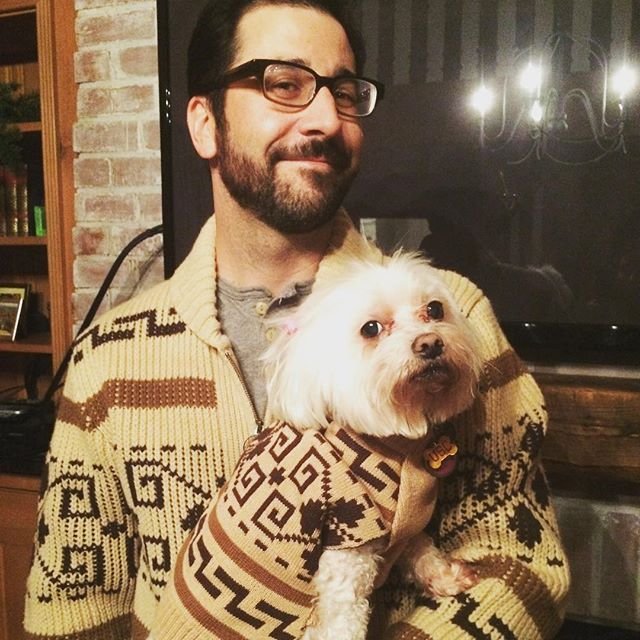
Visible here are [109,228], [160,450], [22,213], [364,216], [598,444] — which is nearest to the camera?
[160,450]

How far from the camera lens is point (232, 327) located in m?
1.01

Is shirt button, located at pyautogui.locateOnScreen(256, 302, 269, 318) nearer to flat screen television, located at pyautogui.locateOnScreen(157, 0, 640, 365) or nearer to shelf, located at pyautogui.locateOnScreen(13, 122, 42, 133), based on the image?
flat screen television, located at pyautogui.locateOnScreen(157, 0, 640, 365)

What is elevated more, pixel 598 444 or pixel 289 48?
pixel 289 48

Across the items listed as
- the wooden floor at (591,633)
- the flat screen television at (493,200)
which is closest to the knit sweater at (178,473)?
the flat screen television at (493,200)

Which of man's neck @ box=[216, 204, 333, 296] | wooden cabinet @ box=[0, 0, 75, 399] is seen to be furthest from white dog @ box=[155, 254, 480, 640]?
wooden cabinet @ box=[0, 0, 75, 399]

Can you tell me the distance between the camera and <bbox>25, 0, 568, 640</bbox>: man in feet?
3.00

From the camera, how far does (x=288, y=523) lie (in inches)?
30.7

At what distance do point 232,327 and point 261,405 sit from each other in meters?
0.13

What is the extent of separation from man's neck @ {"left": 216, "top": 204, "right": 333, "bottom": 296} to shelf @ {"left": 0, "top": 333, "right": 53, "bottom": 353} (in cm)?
133

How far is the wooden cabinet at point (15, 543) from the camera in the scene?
1.78m

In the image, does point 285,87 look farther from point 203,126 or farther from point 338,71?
point 203,126

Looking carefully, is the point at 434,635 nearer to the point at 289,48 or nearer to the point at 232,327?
the point at 232,327

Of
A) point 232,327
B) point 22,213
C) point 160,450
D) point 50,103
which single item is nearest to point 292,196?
point 232,327

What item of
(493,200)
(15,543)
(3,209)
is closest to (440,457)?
(493,200)
